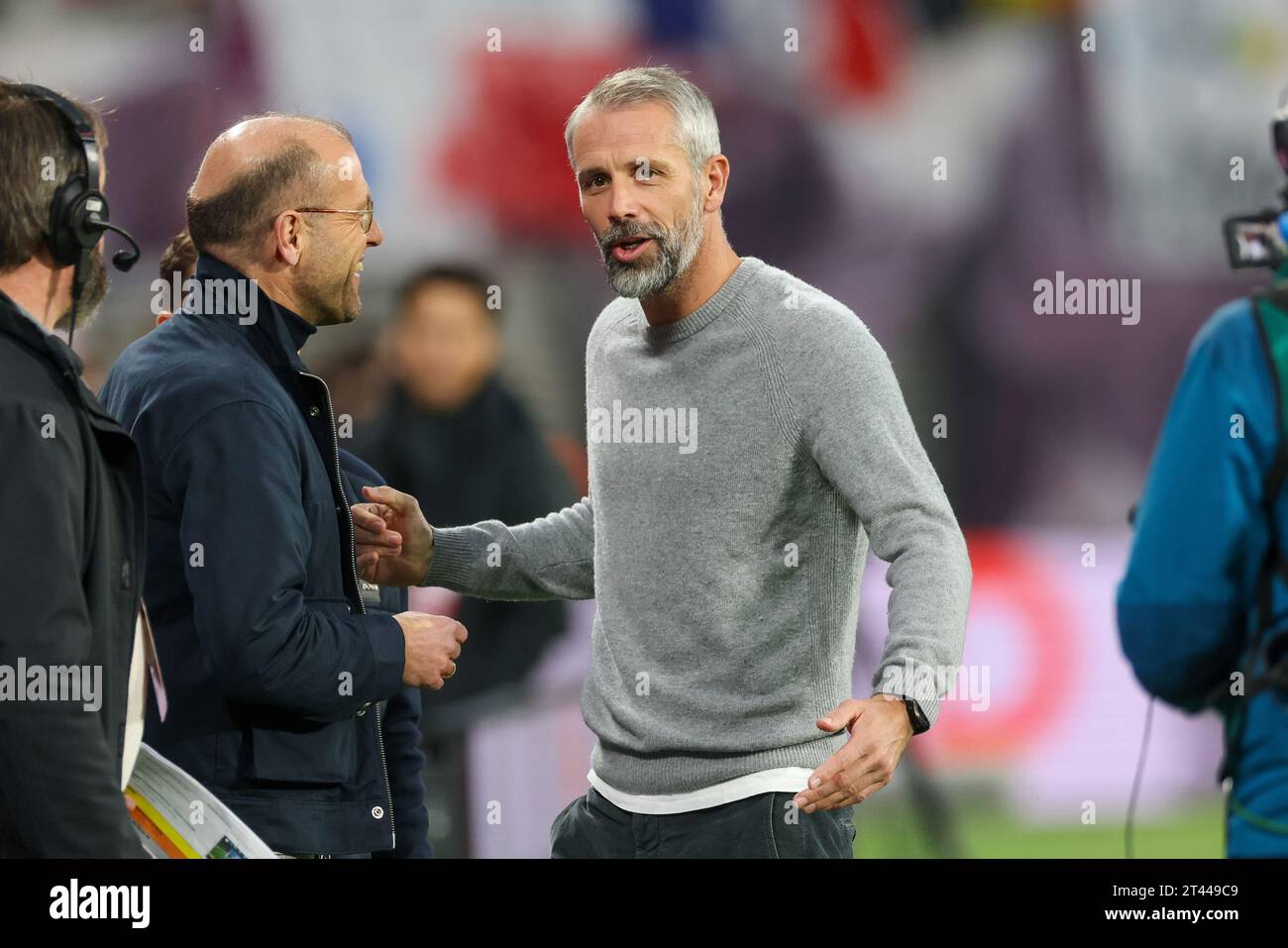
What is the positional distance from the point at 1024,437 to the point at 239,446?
278 centimetres

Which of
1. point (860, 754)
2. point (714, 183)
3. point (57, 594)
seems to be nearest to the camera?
point (57, 594)

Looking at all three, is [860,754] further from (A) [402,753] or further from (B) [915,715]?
(A) [402,753]

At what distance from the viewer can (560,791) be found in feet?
14.1

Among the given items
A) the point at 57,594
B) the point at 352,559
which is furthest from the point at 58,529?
the point at 352,559

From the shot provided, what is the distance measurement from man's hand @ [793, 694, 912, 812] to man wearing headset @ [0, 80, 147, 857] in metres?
0.81

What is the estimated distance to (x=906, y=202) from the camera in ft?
14.3

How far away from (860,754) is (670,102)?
1.00 metres

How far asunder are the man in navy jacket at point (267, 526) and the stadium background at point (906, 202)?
79.1 inches
